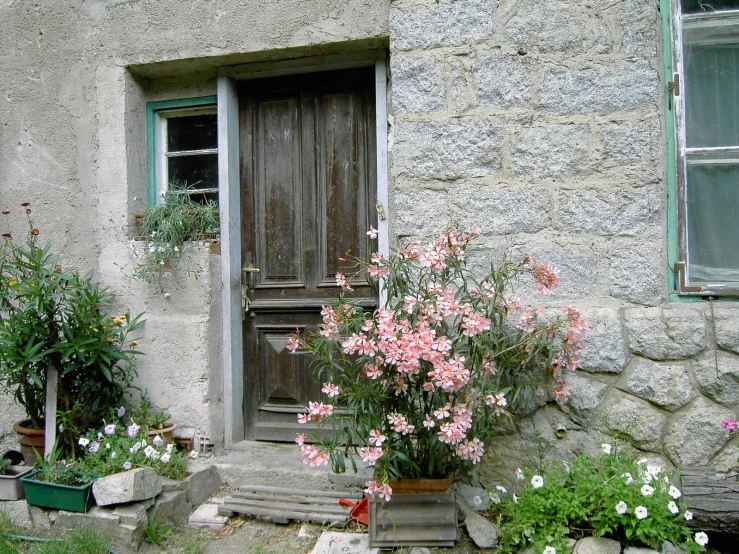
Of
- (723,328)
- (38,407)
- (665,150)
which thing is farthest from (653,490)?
(38,407)

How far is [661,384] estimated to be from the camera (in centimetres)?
296

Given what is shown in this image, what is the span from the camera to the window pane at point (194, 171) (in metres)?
4.09

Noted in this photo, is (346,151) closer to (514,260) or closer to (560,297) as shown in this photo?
(514,260)

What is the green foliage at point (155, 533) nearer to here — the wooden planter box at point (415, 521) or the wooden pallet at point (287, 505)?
the wooden pallet at point (287, 505)

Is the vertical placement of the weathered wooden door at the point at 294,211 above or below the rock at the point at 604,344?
above

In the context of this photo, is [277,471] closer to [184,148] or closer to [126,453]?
[126,453]

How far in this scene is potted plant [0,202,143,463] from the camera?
343 centimetres

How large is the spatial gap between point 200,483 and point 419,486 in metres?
1.34

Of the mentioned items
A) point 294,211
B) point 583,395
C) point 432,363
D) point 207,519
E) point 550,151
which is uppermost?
point 550,151

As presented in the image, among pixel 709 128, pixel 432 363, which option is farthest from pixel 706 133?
pixel 432 363

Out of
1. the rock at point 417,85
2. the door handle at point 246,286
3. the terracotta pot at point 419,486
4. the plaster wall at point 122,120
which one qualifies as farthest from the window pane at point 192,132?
the terracotta pot at point 419,486

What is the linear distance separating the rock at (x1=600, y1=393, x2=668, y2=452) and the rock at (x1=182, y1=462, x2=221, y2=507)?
2.05m

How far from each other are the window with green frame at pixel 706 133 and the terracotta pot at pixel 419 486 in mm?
1489

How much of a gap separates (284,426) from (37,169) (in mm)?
2185
